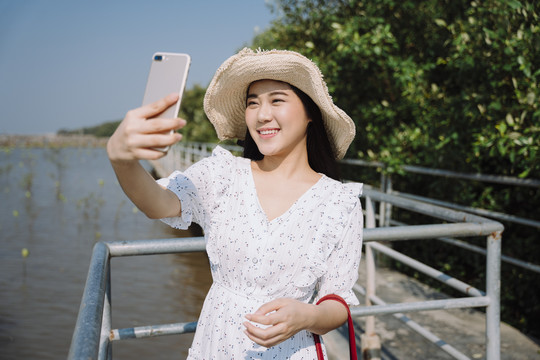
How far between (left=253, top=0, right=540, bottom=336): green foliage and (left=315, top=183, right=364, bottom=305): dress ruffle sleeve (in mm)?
1930

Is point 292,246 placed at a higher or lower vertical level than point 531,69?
lower

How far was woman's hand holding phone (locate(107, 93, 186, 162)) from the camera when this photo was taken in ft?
3.25

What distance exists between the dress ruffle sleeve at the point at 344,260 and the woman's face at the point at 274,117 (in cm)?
28

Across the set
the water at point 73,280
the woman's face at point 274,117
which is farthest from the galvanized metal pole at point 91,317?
the water at point 73,280

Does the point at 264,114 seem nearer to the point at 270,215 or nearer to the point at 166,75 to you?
the point at 270,215

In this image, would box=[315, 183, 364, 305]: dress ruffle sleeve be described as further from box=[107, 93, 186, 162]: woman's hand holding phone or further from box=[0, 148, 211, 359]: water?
box=[0, 148, 211, 359]: water

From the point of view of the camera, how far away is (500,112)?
11.2 ft

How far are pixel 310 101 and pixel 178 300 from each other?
5.55 metres

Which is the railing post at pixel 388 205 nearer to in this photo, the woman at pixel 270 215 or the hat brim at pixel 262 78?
the hat brim at pixel 262 78

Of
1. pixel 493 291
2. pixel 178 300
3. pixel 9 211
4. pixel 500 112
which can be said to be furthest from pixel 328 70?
pixel 9 211

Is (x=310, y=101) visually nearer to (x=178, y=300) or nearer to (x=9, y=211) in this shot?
(x=178, y=300)

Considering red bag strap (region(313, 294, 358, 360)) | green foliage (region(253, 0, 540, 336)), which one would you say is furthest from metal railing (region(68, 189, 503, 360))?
green foliage (region(253, 0, 540, 336))

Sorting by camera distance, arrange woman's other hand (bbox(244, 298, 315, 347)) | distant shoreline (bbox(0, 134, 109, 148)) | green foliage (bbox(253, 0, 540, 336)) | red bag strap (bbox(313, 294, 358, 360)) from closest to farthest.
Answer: woman's other hand (bbox(244, 298, 315, 347))
red bag strap (bbox(313, 294, 358, 360))
green foliage (bbox(253, 0, 540, 336))
distant shoreline (bbox(0, 134, 109, 148))

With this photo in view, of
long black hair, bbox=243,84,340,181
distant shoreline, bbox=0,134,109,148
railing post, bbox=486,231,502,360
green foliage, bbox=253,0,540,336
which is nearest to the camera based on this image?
long black hair, bbox=243,84,340,181
